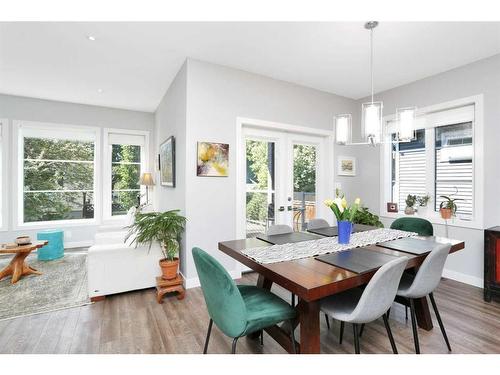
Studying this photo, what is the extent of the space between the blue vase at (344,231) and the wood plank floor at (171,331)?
2.51ft

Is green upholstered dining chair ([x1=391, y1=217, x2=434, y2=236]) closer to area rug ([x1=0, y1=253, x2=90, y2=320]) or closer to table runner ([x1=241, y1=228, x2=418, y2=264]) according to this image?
table runner ([x1=241, y1=228, x2=418, y2=264])

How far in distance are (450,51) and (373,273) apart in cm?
292

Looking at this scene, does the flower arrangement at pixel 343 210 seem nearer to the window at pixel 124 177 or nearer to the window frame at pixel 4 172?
the window at pixel 124 177

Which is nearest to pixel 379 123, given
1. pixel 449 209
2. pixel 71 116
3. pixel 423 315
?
pixel 423 315

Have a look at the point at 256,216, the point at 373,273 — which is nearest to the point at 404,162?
the point at 256,216

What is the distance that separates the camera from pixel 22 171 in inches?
179

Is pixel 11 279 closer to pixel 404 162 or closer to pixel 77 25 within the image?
pixel 77 25

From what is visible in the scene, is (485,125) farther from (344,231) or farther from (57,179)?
(57,179)

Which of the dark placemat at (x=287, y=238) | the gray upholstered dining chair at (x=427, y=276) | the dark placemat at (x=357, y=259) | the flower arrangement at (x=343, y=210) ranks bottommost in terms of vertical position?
the gray upholstered dining chair at (x=427, y=276)

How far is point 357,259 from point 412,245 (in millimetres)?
662

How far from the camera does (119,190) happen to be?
210 inches

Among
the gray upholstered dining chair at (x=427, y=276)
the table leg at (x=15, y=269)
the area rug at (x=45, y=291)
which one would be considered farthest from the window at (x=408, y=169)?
the table leg at (x=15, y=269)

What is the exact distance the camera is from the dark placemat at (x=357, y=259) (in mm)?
1495

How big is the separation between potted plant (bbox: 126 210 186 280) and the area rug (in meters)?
0.86
